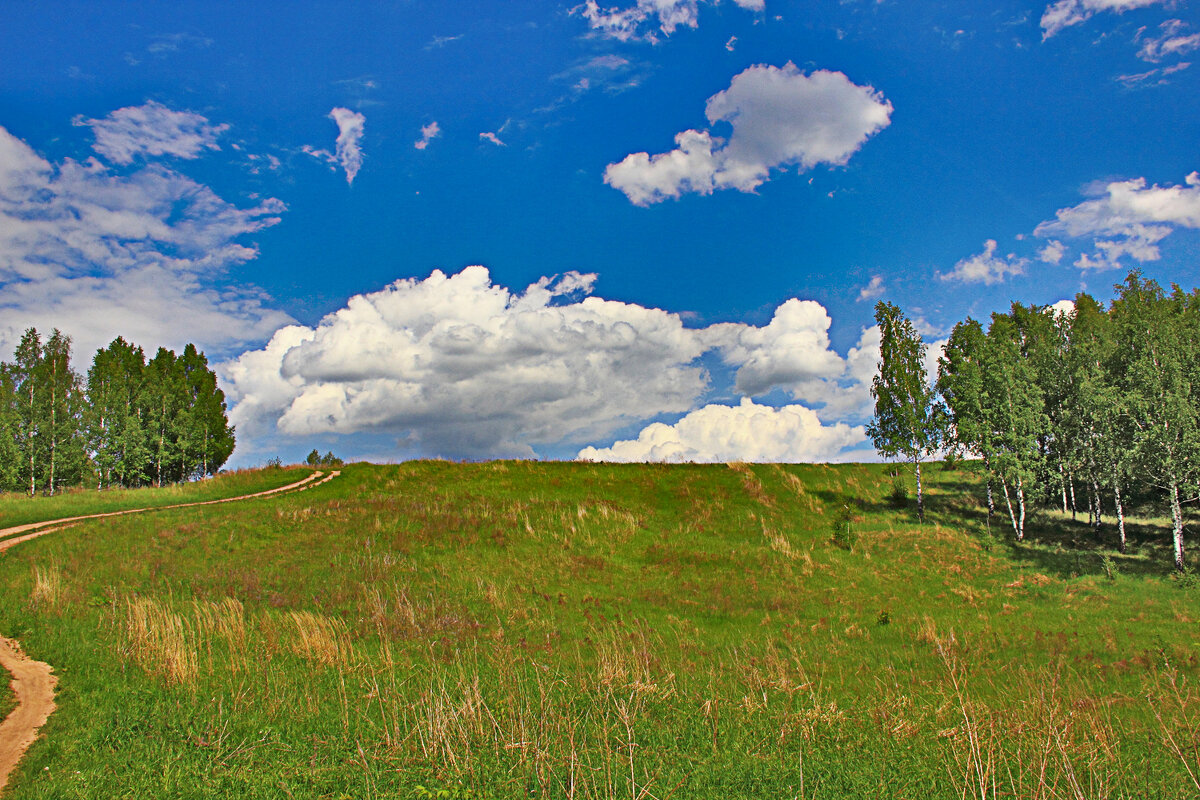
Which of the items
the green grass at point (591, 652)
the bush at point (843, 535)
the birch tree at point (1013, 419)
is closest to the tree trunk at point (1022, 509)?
the birch tree at point (1013, 419)

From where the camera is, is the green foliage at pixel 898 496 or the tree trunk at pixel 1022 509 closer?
the tree trunk at pixel 1022 509

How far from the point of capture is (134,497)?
33188 mm

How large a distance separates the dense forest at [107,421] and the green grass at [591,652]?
31911 mm

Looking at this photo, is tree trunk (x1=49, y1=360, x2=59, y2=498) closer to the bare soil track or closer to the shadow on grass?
the bare soil track

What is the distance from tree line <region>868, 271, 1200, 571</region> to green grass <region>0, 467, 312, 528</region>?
42708 millimetres

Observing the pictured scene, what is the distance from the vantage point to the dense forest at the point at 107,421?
46438mm

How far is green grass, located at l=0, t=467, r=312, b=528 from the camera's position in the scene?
2750 centimetres

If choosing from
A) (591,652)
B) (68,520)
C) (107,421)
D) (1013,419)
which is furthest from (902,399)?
(107,421)

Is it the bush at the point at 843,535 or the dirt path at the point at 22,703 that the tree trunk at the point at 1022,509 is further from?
the dirt path at the point at 22,703

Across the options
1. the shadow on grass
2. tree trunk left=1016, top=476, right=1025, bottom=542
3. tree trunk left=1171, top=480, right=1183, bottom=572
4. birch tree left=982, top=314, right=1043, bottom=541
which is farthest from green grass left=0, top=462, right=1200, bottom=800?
birch tree left=982, top=314, right=1043, bottom=541

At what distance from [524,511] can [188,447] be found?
46577 millimetres

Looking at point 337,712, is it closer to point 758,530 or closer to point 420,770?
point 420,770

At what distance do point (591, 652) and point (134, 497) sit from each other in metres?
32.4

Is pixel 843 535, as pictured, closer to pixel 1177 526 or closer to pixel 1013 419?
pixel 1013 419
